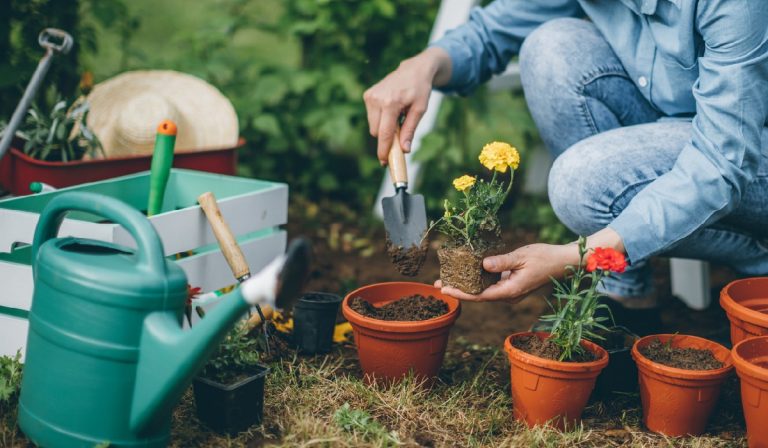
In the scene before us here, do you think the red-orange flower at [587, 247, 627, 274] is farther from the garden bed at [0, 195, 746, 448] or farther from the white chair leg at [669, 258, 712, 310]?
the white chair leg at [669, 258, 712, 310]

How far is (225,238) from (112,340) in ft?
1.90

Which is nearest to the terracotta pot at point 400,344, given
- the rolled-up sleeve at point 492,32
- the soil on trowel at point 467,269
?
the soil on trowel at point 467,269

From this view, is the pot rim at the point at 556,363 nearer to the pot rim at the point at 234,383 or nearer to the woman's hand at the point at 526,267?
the woman's hand at the point at 526,267

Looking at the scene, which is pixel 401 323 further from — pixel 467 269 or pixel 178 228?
pixel 178 228

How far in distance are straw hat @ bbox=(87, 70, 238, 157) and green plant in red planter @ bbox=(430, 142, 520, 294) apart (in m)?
1.04

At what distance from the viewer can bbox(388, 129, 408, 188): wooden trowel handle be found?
212 centimetres

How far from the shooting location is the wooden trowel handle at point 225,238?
6.89 ft

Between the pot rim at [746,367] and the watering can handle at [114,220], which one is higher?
the watering can handle at [114,220]

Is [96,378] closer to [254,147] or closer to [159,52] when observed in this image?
[254,147]

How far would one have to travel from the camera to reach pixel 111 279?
1562mm

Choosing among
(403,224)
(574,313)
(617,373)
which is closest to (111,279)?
(403,224)

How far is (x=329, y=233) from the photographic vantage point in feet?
11.3

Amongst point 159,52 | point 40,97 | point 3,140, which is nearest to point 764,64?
point 3,140

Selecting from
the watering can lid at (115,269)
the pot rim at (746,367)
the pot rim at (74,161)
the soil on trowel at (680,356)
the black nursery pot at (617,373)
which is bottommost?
the black nursery pot at (617,373)
